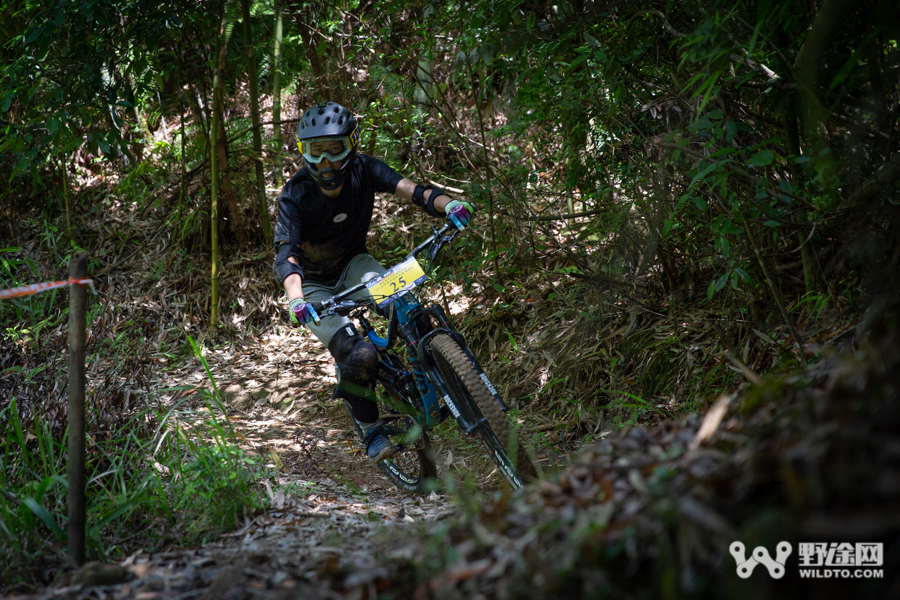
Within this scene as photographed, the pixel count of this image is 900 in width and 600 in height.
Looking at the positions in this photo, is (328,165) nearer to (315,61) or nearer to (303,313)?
(303,313)

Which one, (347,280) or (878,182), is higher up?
(347,280)

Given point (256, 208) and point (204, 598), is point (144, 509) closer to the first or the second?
point (204, 598)

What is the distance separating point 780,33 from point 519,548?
300 centimetres

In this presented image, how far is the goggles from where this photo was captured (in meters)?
3.74

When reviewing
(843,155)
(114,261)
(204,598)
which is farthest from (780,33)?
(114,261)

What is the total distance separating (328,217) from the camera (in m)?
4.01

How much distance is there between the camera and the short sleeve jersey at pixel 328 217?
12.7 ft

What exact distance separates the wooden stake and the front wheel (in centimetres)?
164

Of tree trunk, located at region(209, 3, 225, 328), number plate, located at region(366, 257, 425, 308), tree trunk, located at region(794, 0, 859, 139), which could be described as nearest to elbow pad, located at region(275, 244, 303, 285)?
number plate, located at region(366, 257, 425, 308)

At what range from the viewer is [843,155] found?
293cm

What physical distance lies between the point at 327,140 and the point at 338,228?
607mm

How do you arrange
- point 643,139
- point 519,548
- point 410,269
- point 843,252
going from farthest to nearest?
1. point 643,139
2. point 410,269
3. point 843,252
4. point 519,548

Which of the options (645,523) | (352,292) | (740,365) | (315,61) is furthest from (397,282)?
(315,61)

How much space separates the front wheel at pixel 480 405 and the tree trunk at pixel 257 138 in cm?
414
